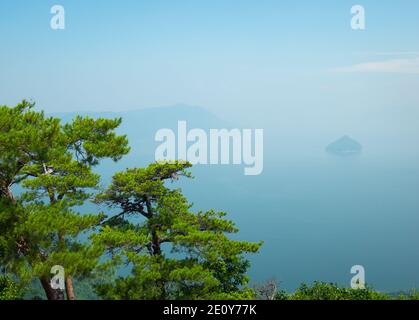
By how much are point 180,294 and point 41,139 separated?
10.2ft

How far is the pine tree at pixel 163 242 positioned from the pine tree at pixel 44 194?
58 cm

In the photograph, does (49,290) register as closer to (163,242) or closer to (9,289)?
(9,289)

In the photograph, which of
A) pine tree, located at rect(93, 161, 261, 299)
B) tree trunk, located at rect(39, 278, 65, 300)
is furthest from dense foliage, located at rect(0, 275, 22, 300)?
pine tree, located at rect(93, 161, 261, 299)

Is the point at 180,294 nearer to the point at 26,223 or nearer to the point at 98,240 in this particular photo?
the point at 98,240

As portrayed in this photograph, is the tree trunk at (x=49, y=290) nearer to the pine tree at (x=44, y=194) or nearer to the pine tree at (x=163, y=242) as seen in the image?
the pine tree at (x=44, y=194)

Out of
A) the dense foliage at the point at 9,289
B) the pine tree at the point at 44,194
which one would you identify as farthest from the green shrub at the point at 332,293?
the dense foliage at the point at 9,289

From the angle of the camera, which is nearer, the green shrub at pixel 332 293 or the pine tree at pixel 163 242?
the pine tree at pixel 163 242

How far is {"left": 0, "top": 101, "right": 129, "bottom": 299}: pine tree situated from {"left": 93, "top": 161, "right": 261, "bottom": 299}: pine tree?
577 millimetres

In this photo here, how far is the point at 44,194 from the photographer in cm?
631

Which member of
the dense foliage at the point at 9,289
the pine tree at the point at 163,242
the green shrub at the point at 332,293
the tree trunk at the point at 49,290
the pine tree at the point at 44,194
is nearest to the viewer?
the pine tree at the point at 44,194

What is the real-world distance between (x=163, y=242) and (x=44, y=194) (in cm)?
203

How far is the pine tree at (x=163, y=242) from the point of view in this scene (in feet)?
21.3

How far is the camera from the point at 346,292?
25.4 ft
